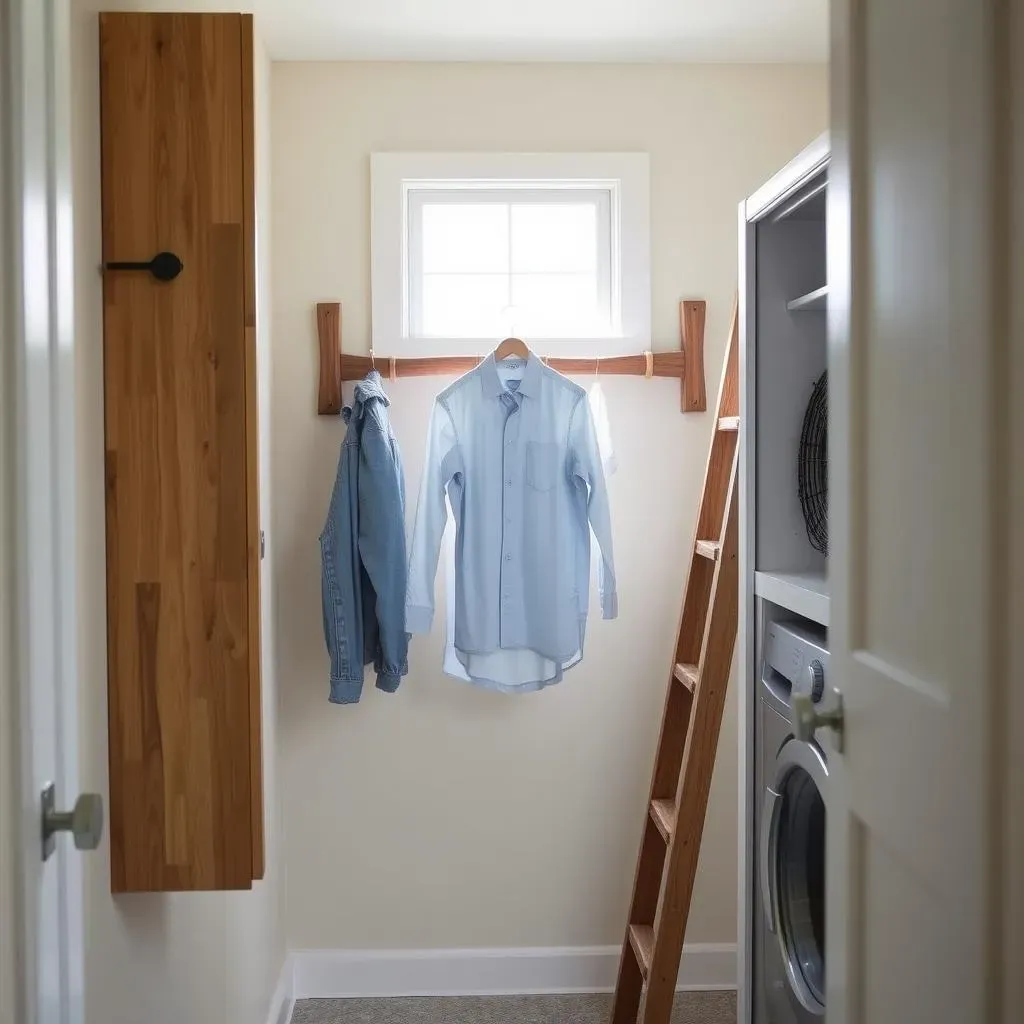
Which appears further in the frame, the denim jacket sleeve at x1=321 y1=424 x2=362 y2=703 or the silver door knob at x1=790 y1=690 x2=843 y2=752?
the denim jacket sleeve at x1=321 y1=424 x2=362 y2=703

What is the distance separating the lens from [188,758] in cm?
182

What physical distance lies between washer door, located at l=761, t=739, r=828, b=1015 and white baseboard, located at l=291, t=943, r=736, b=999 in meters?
1.06

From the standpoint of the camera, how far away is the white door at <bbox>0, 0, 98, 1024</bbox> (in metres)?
0.98

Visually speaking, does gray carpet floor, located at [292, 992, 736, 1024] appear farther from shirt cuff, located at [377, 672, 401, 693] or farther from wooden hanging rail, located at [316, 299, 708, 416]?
wooden hanging rail, located at [316, 299, 708, 416]

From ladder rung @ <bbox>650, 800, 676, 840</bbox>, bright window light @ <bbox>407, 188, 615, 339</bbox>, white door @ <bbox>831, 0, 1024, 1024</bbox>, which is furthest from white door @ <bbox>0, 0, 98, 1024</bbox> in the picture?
bright window light @ <bbox>407, 188, 615, 339</bbox>

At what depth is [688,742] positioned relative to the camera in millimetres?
2453

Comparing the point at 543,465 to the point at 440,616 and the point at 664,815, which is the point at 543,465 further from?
the point at 664,815

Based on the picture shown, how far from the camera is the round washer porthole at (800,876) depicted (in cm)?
199

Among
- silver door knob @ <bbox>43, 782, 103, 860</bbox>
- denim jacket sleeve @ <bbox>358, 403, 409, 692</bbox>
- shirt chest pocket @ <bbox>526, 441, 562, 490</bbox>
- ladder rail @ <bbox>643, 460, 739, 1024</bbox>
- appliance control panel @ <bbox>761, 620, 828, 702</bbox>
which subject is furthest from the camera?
shirt chest pocket @ <bbox>526, 441, 562, 490</bbox>

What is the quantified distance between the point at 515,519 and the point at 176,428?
116 centimetres

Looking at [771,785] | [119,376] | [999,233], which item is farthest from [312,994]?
[999,233]

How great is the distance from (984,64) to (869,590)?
593mm

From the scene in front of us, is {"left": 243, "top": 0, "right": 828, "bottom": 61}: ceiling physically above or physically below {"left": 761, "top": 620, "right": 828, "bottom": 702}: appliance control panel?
above

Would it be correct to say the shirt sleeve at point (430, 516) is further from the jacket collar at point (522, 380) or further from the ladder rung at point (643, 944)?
the ladder rung at point (643, 944)
